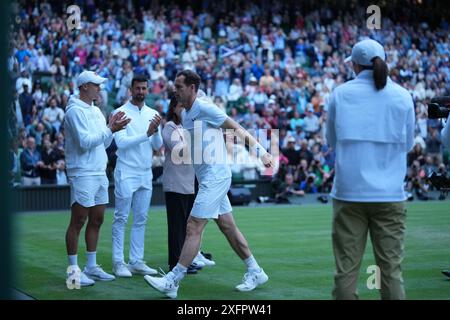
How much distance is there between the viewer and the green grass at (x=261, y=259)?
8.23 metres

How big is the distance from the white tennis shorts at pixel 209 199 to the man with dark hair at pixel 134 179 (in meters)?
1.74

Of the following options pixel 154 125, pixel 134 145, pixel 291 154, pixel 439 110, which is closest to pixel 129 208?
pixel 134 145

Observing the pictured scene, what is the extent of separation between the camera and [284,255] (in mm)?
11250

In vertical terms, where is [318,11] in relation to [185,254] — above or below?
above

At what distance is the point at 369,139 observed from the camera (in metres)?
5.88

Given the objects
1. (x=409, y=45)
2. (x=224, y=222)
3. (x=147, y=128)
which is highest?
(x=409, y=45)

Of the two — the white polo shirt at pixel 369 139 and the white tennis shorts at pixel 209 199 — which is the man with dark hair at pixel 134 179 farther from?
the white polo shirt at pixel 369 139

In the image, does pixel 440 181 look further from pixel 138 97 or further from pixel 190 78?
pixel 138 97

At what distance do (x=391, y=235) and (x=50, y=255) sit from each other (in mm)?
6732

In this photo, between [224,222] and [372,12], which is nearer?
[224,222]

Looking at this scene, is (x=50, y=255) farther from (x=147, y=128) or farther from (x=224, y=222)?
(x=224, y=222)

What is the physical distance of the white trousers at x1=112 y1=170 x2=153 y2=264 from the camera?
962 cm

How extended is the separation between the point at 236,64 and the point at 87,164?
20.2 meters

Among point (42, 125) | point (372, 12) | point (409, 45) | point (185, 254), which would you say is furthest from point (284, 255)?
point (409, 45)
